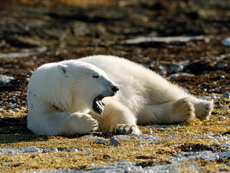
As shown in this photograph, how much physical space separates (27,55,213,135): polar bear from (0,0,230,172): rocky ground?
0.16m

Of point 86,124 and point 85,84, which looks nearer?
point 86,124

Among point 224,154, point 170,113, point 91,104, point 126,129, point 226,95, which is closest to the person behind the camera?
point 224,154

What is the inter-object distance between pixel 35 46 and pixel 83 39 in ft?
7.40

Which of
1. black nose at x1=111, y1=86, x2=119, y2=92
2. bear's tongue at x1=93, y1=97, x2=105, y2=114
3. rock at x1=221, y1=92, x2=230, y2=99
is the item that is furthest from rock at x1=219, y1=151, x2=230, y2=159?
rock at x1=221, y1=92, x2=230, y2=99

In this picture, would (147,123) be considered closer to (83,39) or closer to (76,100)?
(76,100)

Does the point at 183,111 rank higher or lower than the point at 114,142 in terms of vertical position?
higher

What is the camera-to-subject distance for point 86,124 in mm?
5246

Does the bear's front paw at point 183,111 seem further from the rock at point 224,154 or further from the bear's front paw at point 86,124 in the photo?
the rock at point 224,154

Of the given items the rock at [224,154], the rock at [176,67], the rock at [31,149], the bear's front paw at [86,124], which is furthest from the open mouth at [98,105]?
the rock at [176,67]

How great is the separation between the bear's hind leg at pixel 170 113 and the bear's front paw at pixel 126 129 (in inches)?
31.6

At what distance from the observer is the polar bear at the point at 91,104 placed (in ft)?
17.3


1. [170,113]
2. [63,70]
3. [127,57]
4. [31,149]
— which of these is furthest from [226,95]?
[127,57]

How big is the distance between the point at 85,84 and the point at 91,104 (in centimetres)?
23

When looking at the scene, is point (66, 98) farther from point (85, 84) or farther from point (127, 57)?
point (127, 57)
